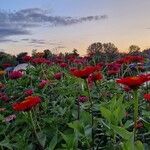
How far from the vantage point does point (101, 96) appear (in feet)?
17.8

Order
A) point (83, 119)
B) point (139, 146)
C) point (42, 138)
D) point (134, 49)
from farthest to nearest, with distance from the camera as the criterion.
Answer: point (134, 49) < point (83, 119) < point (42, 138) < point (139, 146)

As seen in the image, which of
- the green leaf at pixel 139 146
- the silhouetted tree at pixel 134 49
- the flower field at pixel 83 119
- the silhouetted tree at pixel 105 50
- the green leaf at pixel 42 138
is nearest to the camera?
the green leaf at pixel 139 146

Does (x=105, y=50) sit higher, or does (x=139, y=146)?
(x=139, y=146)

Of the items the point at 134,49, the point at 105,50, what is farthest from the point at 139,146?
the point at 105,50

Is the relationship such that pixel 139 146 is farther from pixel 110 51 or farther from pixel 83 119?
pixel 110 51

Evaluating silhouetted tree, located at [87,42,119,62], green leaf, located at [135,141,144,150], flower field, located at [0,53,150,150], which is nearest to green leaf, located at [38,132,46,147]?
flower field, located at [0,53,150,150]

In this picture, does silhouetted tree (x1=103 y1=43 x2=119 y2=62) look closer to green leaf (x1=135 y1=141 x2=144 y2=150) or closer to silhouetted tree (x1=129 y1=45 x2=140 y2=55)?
silhouetted tree (x1=129 y1=45 x2=140 y2=55)

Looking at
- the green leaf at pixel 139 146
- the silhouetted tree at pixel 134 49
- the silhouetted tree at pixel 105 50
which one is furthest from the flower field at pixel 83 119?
the silhouetted tree at pixel 105 50

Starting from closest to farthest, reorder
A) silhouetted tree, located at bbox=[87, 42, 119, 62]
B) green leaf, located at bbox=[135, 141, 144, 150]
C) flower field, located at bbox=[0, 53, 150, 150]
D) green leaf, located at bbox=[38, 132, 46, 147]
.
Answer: green leaf, located at bbox=[135, 141, 144, 150] → flower field, located at bbox=[0, 53, 150, 150] → green leaf, located at bbox=[38, 132, 46, 147] → silhouetted tree, located at bbox=[87, 42, 119, 62]

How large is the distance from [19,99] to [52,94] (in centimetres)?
41

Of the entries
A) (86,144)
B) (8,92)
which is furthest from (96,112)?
(8,92)

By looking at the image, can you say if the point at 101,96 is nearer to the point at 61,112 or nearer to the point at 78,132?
the point at 61,112

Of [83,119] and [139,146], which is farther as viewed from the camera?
[83,119]

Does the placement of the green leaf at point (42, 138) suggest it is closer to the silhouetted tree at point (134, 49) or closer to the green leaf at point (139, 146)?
the green leaf at point (139, 146)
